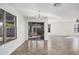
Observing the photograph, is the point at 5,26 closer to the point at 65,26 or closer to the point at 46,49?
the point at 46,49

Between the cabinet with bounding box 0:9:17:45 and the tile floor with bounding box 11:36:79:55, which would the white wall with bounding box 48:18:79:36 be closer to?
the tile floor with bounding box 11:36:79:55

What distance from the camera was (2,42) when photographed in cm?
345

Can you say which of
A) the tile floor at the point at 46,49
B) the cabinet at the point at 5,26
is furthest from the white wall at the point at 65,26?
the cabinet at the point at 5,26

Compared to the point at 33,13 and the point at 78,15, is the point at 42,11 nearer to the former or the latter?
the point at 33,13

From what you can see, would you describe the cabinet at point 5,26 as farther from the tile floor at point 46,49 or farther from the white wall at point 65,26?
the white wall at point 65,26

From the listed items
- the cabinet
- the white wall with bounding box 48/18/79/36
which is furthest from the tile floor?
the cabinet

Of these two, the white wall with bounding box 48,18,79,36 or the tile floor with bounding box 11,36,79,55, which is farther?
the white wall with bounding box 48,18,79,36

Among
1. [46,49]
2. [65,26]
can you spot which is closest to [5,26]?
[46,49]

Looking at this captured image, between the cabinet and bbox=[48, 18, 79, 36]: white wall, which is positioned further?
bbox=[48, 18, 79, 36]: white wall

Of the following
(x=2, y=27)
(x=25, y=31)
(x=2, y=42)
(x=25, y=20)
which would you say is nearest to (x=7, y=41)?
(x=2, y=42)

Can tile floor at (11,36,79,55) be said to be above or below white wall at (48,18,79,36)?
below

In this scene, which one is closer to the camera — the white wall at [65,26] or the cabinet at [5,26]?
the cabinet at [5,26]

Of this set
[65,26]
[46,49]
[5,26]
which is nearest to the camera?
[5,26]

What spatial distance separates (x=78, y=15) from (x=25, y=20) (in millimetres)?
2534
